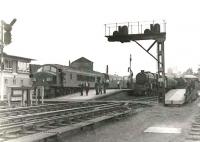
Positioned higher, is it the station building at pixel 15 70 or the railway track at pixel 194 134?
the station building at pixel 15 70

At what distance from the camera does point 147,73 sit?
39094 millimetres

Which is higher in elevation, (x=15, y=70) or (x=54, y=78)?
(x=15, y=70)

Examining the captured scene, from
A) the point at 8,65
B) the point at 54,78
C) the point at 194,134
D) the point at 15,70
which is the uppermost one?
the point at 8,65

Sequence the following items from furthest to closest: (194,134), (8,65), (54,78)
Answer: (8,65) → (54,78) → (194,134)

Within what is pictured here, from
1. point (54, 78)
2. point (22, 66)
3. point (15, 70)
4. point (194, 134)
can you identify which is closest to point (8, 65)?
point (15, 70)

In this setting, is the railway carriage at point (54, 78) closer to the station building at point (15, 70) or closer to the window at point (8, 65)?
the station building at point (15, 70)

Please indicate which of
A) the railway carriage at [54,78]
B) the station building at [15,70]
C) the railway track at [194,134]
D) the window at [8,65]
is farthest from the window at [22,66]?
the railway track at [194,134]

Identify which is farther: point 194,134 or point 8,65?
point 8,65

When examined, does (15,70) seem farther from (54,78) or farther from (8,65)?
(54,78)

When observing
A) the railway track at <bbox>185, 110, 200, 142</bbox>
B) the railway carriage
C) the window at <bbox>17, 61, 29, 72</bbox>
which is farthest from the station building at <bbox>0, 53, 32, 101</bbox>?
A: the railway track at <bbox>185, 110, 200, 142</bbox>

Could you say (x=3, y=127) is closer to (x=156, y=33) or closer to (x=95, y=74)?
(x=156, y=33)

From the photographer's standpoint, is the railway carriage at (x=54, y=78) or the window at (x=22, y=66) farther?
the window at (x=22, y=66)

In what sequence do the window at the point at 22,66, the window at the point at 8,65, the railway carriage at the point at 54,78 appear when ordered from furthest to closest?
the window at the point at 22,66 → the window at the point at 8,65 → the railway carriage at the point at 54,78

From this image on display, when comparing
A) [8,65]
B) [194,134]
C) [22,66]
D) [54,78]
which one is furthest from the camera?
[22,66]
